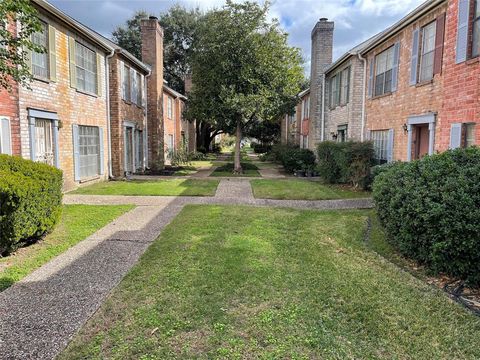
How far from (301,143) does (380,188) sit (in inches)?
845

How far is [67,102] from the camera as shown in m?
11.9

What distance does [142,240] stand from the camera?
6.38 m

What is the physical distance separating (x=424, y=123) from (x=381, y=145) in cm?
318

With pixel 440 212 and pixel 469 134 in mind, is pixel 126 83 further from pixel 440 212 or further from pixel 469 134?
pixel 440 212

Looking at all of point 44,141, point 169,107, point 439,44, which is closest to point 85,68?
point 44,141

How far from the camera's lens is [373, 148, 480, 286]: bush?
14.0 feet

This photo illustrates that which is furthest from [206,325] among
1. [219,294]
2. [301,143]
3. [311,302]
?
[301,143]

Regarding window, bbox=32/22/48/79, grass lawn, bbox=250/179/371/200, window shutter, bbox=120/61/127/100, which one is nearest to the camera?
window, bbox=32/22/48/79

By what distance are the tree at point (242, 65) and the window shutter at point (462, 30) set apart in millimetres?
9562

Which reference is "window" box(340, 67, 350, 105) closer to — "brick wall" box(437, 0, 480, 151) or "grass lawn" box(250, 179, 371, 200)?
"grass lawn" box(250, 179, 371, 200)

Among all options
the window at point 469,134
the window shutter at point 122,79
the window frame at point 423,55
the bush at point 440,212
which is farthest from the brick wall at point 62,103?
the window frame at point 423,55

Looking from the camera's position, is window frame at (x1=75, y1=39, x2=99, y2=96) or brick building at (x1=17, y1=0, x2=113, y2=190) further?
window frame at (x1=75, y1=39, x2=99, y2=96)

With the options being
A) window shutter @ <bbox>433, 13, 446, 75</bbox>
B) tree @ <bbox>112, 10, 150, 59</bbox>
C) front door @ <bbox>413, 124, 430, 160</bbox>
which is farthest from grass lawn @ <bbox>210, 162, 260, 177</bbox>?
tree @ <bbox>112, 10, 150, 59</bbox>

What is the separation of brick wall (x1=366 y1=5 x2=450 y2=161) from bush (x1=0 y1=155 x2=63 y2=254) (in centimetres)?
878
